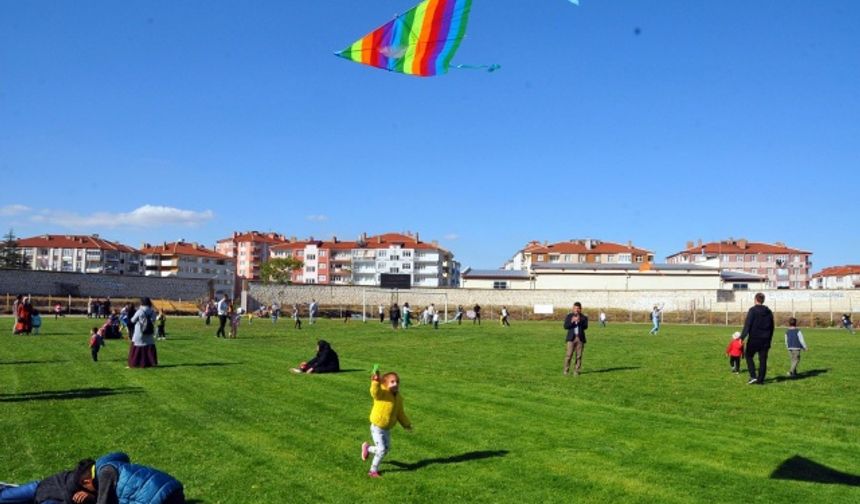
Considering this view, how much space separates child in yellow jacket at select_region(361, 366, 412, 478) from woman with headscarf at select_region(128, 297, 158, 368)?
1203 centimetres

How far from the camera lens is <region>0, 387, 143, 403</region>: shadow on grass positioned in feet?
44.8

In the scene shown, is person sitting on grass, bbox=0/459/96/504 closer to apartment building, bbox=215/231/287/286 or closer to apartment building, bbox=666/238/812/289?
apartment building, bbox=666/238/812/289

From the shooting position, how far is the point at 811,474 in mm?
8625

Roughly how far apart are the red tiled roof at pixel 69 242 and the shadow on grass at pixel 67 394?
15181 centimetres

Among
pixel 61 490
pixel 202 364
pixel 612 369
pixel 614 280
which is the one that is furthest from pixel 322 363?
pixel 614 280

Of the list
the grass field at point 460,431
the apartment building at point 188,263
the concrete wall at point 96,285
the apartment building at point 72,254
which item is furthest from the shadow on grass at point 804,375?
the apartment building at point 72,254

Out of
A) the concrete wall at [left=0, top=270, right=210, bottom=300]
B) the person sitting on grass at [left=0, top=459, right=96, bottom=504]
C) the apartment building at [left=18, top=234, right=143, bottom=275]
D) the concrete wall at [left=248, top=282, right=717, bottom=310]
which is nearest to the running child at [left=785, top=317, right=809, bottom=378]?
the person sitting on grass at [left=0, top=459, right=96, bottom=504]

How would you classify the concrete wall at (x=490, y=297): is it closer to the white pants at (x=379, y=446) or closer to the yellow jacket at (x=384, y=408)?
the yellow jacket at (x=384, y=408)

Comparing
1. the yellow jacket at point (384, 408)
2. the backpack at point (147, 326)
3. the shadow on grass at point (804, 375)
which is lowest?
the shadow on grass at point (804, 375)

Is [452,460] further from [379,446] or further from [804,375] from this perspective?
[804,375]

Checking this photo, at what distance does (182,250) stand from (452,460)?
529 feet

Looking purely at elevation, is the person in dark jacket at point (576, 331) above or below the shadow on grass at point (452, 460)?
above

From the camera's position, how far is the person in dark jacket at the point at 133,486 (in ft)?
21.0

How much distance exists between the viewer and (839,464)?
9078mm
